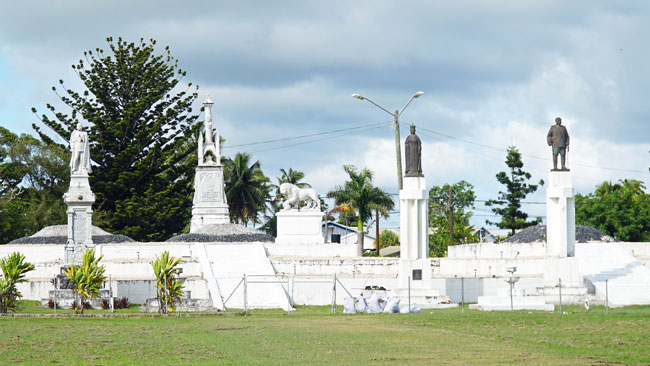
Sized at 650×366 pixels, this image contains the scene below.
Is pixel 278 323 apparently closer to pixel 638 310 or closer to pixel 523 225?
pixel 638 310

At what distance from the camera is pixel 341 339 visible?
21.5 m

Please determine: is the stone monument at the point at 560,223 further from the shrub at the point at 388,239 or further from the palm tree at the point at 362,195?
the shrub at the point at 388,239

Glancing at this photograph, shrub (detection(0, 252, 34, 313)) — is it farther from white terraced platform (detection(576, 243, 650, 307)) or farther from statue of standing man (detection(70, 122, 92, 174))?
white terraced platform (detection(576, 243, 650, 307))

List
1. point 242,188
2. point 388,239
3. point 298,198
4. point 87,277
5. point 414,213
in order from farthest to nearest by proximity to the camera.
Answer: point 388,239
point 242,188
point 298,198
point 414,213
point 87,277

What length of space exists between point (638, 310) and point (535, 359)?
1454 cm

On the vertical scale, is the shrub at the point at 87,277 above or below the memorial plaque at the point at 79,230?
below

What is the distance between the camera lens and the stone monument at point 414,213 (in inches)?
1419

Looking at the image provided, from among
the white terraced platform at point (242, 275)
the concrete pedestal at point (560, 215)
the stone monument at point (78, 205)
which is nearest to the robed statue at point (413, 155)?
the concrete pedestal at point (560, 215)

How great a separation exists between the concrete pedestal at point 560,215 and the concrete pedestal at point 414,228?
17.3ft

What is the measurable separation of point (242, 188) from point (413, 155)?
40754 mm

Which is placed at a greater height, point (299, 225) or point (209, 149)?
point (209, 149)

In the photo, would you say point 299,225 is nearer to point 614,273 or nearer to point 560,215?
point 560,215

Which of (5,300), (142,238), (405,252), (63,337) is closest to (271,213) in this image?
(142,238)

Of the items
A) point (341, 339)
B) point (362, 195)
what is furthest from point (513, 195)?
point (341, 339)
